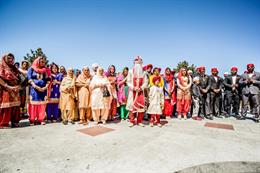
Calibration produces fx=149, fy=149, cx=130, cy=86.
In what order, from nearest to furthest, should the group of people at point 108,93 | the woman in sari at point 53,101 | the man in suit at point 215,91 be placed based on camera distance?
the group of people at point 108,93
the woman in sari at point 53,101
the man in suit at point 215,91

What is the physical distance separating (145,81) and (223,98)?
15.7ft

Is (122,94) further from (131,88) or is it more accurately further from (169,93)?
(169,93)

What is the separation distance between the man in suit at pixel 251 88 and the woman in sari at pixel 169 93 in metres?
2.95

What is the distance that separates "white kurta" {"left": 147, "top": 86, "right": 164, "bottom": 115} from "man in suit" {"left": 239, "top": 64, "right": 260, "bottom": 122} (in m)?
4.06

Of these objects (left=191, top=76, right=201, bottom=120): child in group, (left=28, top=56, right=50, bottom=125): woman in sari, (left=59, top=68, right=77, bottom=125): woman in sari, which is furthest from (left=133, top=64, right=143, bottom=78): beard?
(left=28, top=56, right=50, bottom=125): woman in sari

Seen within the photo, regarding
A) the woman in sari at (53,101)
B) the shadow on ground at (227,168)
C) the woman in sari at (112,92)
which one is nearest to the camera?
the shadow on ground at (227,168)

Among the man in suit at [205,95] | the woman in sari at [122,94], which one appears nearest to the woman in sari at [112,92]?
the woman in sari at [122,94]

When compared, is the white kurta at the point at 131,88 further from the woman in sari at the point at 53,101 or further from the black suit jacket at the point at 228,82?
the black suit jacket at the point at 228,82

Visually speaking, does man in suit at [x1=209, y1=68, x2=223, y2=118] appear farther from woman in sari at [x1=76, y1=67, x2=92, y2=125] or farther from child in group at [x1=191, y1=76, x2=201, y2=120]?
woman in sari at [x1=76, y1=67, x2=92, y2=125]

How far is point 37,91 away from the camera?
15.9 ft

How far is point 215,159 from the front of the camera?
2.43 meters

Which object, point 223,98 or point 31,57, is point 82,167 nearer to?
point 223,98

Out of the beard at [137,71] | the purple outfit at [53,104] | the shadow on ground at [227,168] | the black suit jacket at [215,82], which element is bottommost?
the shadow on ground at [227,168]

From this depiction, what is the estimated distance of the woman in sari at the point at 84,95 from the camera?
205 inches
